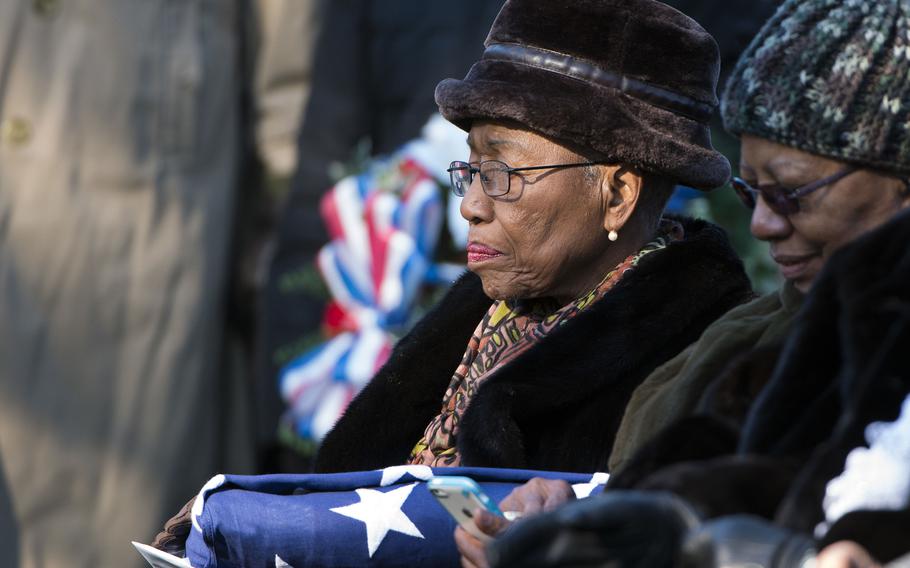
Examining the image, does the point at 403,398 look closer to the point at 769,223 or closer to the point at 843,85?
the point at 769,223

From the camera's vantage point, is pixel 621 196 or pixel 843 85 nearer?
pixel 843 85

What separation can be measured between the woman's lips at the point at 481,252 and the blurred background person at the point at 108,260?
313 cm

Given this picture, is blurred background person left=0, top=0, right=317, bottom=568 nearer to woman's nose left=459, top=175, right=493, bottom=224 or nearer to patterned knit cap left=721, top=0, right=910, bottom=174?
woman's nose left=459, top=175, right=493, bottom=224

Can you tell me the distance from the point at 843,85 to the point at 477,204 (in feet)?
3.61

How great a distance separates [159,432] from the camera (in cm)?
608

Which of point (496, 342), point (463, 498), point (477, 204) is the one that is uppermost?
point (477, 204)

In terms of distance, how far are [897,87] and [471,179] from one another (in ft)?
3.81

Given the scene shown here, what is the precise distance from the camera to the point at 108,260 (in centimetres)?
590

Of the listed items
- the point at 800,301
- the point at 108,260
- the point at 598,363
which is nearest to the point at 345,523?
the point at 598,363

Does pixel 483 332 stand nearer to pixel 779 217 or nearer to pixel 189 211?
pixel 779 217

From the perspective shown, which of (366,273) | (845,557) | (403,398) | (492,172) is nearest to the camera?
(845,557)

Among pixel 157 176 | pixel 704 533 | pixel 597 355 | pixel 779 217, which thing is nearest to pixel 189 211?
pixel 157 176

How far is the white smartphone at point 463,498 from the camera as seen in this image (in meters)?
1.94

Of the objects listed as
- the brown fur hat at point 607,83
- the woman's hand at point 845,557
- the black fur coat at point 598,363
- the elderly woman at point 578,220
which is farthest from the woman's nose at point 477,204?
the woman's hand at point 845,557
